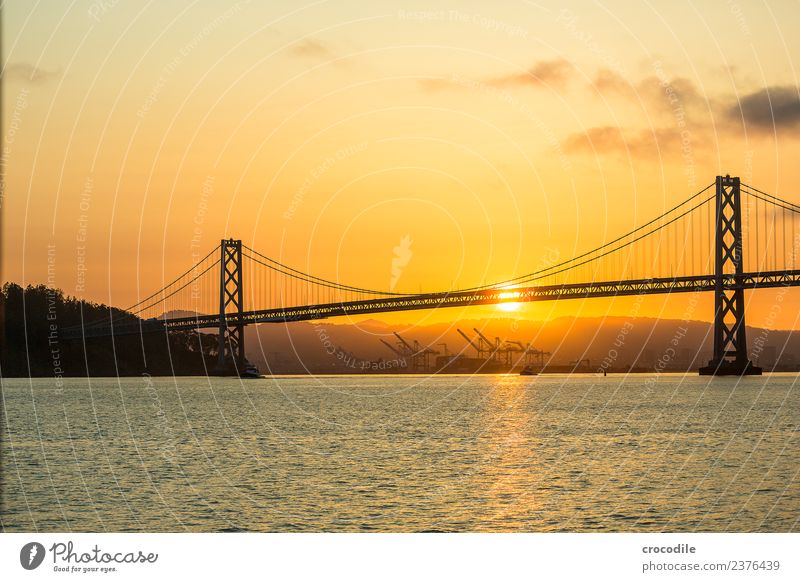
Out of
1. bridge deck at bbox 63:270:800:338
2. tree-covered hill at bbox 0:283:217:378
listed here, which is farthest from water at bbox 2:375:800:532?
tree-covered hill at bbox 0:283:217:378

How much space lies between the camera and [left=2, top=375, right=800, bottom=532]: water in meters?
31.7

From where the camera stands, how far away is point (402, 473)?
136ft

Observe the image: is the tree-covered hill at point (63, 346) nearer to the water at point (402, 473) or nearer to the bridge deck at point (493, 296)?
the bridge deck at point (493, 296)

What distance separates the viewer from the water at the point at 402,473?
31672mm

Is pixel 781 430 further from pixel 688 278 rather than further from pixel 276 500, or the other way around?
pixel 688 278

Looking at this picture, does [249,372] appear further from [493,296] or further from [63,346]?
[493,296]

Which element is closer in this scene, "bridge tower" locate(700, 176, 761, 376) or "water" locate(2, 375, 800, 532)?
"water" locate(2, 375, 800, 532)

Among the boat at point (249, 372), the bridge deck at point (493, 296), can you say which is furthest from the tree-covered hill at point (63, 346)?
the bridge deck at point (493, 296)

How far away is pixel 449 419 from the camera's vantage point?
252 ft

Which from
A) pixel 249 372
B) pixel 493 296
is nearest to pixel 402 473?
pixel 493 296

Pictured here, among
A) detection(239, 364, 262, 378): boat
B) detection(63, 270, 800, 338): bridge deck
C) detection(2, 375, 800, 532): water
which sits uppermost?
detection(63, 270, 800, 338): bridge deck

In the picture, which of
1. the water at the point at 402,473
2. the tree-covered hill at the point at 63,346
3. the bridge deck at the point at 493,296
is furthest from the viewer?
the tree-covered hill at the point at 63,346

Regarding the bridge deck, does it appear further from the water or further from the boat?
the water
